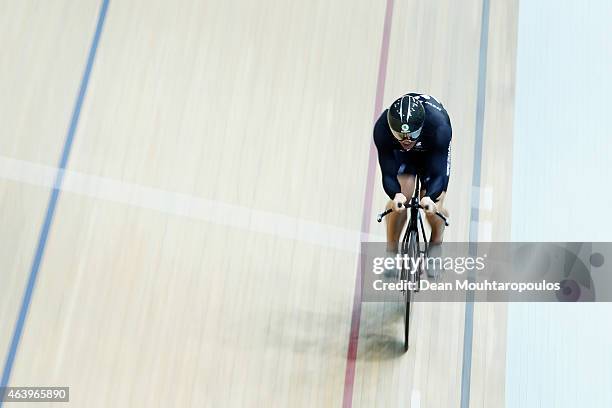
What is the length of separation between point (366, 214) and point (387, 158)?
73 centimetres

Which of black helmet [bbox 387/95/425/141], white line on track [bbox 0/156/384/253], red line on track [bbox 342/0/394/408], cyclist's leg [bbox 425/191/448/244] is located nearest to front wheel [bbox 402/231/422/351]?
cyclist's leg [bbox 425/191/448/244]

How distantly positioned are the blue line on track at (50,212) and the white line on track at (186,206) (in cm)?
6

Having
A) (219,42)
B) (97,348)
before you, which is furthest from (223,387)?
(219,42)

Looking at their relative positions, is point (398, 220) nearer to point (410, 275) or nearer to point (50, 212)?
point (410, 275)

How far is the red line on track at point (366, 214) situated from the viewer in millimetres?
2904

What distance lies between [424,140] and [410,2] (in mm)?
1608

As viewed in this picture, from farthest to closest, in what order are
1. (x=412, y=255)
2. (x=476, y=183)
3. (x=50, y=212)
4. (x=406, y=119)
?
(x=476, y=183) → (x=50, y=212) → (x=412, y=255) → (x=406, y=119)

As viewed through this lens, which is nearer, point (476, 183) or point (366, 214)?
point (366, 214)

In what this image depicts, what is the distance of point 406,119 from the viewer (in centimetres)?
245

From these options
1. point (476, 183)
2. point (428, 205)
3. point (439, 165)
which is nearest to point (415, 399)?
point (428, 205)

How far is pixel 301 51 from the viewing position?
3773 mm

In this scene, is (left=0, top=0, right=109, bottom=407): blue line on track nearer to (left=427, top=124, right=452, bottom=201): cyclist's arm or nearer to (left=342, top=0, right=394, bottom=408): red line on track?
(left=342, top=0, right=394, bottom=408): red line on track

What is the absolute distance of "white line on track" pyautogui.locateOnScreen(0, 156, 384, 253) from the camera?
10.8 ft

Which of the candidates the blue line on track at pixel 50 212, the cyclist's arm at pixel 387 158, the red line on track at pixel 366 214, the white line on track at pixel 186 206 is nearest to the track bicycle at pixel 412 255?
the cyclist's arm at pixel 387 158
